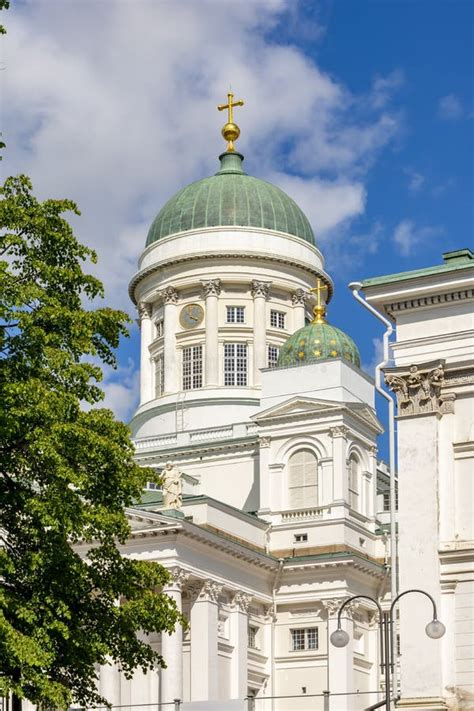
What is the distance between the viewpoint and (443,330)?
36719 millimetres

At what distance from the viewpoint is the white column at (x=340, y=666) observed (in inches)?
2591

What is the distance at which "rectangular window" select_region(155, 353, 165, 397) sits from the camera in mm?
83625

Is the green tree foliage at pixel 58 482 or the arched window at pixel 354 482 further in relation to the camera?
the arched window at pixel 354 482

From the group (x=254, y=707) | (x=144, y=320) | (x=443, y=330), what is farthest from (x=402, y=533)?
(x=144, y=320)

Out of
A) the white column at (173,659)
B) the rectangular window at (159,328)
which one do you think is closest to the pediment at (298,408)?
the white column at (173,659)

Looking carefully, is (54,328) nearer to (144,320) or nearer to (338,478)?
(338,478)

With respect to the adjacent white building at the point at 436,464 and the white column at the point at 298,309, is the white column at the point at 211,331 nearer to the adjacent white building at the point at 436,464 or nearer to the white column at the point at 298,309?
the white column at the point at 298,309

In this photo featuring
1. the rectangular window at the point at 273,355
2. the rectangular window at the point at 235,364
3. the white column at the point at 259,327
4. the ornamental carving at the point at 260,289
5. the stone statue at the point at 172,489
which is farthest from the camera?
the ornamental carving at the point at 260,289

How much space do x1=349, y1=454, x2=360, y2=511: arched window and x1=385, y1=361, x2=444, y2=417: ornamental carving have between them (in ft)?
113

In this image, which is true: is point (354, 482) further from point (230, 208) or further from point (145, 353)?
point (230, 208)

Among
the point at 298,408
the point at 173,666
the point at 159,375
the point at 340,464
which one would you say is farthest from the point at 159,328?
the point at 173,666

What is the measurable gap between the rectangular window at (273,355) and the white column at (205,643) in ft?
64.4

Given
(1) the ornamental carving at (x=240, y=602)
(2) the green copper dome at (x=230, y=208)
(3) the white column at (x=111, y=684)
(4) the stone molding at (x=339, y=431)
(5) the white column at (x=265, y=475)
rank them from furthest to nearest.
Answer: (2) the green copper dome at (x=230, y=208)
(5) the white column at (x=265, y=475)
(4) the stone molding at (x=339, y=431)
(1) the ornamental carving at (x=240, y=602)
(3) the white column at (x=111, y=684)

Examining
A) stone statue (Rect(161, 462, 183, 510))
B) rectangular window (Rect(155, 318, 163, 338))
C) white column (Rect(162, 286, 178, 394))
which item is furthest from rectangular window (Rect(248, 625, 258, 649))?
rectangular window (Rect(155, 318, 163, 338))
